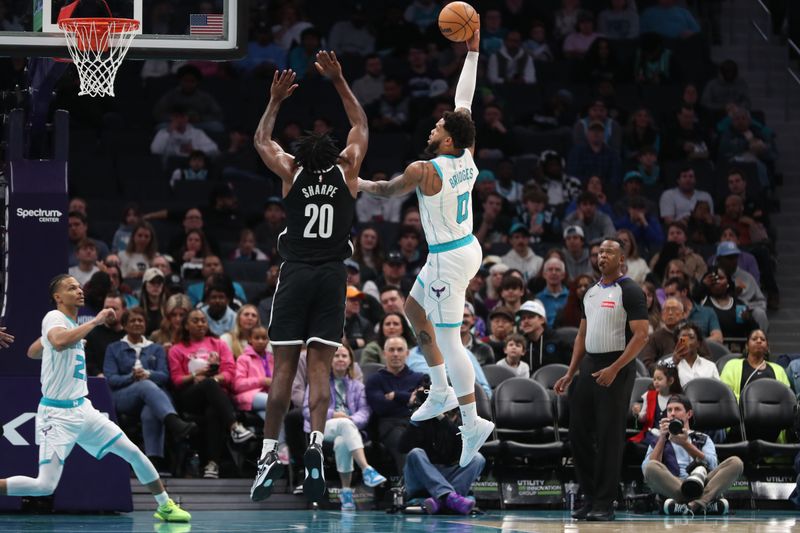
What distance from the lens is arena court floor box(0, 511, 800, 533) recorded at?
11.5m

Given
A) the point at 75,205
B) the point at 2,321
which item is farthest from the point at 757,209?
the point at 2,321

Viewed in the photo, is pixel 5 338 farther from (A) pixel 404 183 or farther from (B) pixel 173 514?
(A) pixel 404 183

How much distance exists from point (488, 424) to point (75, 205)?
8188 millimetres

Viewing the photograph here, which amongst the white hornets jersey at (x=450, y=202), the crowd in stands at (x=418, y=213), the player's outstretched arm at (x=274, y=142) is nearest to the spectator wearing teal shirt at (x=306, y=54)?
the crowd in stands at (x=418, y=213)

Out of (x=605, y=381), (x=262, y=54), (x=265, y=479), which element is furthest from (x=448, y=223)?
(x=262, y=54)

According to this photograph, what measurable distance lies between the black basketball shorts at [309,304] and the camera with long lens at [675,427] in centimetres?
529

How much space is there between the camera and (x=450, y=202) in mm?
10469

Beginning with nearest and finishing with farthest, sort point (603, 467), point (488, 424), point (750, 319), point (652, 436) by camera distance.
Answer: point (488, 424) < point (603, 467) < point (652, 436) < point (750, 319)

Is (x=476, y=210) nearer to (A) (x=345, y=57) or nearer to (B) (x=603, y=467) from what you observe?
(A) (x=345, y=57)

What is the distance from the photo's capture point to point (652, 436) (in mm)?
14891

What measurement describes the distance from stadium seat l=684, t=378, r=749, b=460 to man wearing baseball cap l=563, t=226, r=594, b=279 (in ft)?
9.67

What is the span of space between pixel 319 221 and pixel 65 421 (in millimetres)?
3761

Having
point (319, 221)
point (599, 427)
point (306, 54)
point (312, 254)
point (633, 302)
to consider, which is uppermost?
point (306, 54)

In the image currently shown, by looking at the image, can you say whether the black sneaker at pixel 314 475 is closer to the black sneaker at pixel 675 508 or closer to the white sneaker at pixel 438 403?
the white sneaker at pixel 438 403
